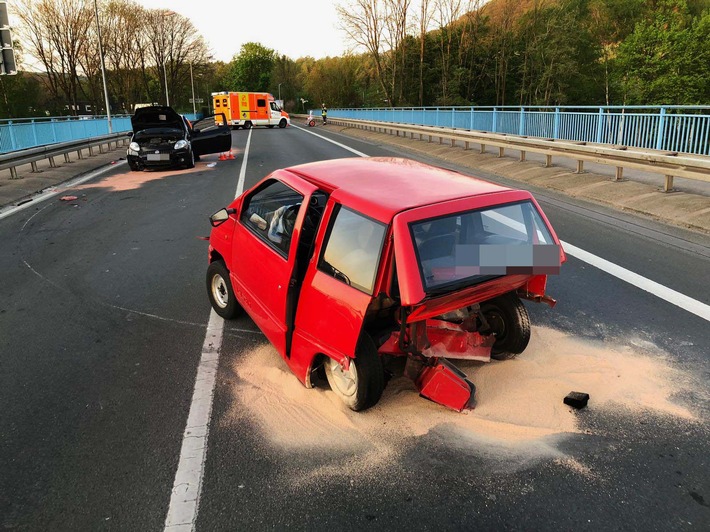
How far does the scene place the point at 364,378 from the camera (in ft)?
11.1

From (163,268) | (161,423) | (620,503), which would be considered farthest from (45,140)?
(620,503)

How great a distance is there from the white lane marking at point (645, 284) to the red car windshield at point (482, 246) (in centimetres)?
233

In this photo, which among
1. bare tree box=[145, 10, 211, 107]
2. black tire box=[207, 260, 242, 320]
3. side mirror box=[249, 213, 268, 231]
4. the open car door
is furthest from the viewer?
bare tree box=[145, 10, 211, 107]

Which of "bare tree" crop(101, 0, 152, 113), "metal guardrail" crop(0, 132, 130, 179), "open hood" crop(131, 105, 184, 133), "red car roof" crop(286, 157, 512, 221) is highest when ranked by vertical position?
"bare tree" crop(101, 0, 152, 113)

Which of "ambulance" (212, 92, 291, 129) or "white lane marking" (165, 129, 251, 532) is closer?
"white lane marking" (165, 129, 251, 532)

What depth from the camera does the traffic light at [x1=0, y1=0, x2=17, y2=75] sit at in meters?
12.5

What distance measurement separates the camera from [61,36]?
57031mm

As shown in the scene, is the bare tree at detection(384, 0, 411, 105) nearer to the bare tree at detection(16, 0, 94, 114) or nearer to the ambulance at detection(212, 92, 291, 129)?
the ambulance at detection(212, 92, 291, 129)

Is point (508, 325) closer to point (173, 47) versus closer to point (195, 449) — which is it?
point (195, 449)

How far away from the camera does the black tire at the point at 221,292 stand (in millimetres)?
5102

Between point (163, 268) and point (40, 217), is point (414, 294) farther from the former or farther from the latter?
point (40, 217)

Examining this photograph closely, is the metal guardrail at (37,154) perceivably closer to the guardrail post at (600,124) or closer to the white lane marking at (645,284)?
the white lane marking at (645,284)

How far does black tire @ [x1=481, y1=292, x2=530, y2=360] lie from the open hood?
16.1 meters

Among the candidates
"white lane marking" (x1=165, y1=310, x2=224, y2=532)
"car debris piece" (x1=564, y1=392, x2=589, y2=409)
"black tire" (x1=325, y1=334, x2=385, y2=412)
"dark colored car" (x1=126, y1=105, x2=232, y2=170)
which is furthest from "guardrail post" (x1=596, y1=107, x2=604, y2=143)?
"black tire" (x1=325, y1=334, x2=385, y2=412)
